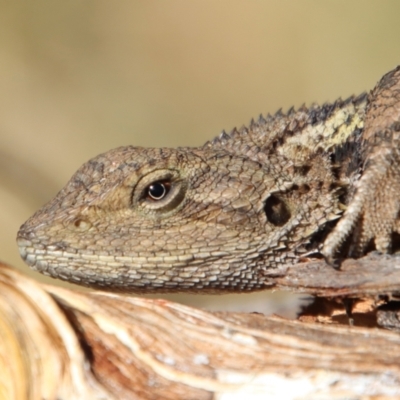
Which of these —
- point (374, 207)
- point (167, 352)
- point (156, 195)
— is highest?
point (374, 207)

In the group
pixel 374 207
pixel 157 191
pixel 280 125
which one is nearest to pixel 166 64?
pixel 280 125

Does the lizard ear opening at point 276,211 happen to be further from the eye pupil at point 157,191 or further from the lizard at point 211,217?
the eye pupil at point 157,191

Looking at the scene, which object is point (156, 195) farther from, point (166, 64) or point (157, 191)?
point (166, 64)

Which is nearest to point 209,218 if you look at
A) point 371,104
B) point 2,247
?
point 371,104

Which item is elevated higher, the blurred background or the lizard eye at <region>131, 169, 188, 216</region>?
the blurred background

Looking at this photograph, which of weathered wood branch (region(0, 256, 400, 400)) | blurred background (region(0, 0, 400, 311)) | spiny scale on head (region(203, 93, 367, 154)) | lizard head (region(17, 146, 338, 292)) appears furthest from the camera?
blurred background (region(0, 0, 400, 311))

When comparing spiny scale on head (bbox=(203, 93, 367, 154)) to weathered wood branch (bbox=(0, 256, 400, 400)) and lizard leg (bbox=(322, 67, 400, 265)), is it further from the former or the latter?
weathered wood branch (bbox=(0, 256, 400, 400))

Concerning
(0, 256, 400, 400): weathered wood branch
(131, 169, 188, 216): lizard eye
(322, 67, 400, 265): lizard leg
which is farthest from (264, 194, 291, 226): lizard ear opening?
(0, 256, 400, 400): weathered wood branch

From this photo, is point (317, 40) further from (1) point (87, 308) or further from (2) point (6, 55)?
(1) point (87, 308)
